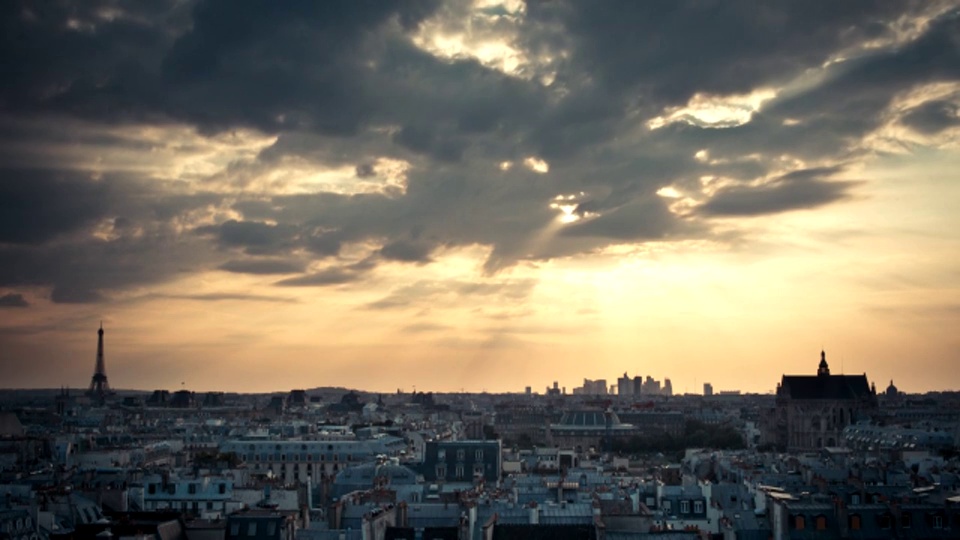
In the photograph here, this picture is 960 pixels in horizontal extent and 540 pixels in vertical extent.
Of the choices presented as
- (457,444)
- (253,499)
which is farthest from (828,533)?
(457,444)

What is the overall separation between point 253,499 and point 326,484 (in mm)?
9480

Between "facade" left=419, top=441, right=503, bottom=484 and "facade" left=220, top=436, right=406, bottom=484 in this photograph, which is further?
"facade" left=220, top=436, right=406, bottom=484

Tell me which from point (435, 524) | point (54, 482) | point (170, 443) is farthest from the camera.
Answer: point (170, 443)

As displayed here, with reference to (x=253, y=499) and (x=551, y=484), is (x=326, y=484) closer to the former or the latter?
(x=253, y=499)

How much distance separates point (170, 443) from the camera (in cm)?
16812

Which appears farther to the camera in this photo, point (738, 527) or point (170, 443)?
point (170, 443)

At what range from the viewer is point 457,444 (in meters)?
110

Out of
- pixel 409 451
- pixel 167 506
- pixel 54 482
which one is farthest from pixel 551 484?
pixel 409 451

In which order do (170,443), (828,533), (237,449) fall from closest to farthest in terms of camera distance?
(828,533) < (237,449) < (170,443)

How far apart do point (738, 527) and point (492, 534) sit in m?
14.0

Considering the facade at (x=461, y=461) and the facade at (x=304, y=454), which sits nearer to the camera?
the facade at (x=461, y=461)

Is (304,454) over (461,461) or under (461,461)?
over

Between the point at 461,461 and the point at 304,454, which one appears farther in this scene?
the point at 304,454

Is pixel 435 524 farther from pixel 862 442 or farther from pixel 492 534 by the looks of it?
pixel 862 442
